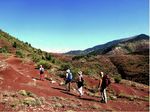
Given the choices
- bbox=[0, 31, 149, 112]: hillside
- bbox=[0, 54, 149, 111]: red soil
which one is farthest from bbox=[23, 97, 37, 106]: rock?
bbox=[0, 54, 149, 111]: red soil

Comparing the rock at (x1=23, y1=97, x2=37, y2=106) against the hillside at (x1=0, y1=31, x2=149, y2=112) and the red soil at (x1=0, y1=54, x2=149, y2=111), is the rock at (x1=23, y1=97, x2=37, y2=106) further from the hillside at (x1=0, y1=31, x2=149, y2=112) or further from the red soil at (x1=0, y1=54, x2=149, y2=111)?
the red soil at (x1=0, y1=54, x2=149, y2=111)

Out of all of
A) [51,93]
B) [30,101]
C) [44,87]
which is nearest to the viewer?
[30,101]

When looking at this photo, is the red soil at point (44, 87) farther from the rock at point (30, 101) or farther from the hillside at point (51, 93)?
the rock at point (30, 101)

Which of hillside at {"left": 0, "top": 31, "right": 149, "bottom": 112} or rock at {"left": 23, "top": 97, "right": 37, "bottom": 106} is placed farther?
hillside at {"left": 0, "top": 31, "right": 149, "bottom": 112}

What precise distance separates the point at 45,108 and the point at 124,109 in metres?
5.47

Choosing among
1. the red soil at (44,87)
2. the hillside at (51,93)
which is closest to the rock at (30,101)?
the hillside at (51,93)

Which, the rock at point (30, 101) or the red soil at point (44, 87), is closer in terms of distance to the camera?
the rock at point (30, 101)

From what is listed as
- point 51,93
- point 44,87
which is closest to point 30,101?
point 51,93

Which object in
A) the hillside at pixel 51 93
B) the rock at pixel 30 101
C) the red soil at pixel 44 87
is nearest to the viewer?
the rock at pixel 30 101

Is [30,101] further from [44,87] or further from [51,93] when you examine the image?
[44,87]

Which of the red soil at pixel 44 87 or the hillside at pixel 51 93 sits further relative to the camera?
the red soil at pixel 44 87

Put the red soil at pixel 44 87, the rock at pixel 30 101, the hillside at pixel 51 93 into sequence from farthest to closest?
the red soil at pixel 44 87 < the hillside at pixel 51 93 < the rock at pixel 30 101

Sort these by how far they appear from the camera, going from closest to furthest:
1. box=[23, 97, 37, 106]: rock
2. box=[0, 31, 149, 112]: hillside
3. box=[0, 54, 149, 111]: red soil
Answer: box=[23, 97, 37, 106]: rock
box=[0, 31, 149, 112]: hillside
box=[0, 54, 149, 111]: red soil

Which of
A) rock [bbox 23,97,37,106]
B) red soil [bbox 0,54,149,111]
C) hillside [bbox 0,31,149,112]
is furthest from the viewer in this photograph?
red soil [bbox 0,54,149,111]
